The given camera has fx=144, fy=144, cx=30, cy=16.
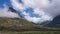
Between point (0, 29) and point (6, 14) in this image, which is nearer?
point (0, 29)

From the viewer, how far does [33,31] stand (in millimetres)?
20594

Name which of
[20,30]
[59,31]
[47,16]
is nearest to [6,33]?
[20,30]

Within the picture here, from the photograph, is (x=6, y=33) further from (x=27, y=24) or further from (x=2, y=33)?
(x=27, y=24)

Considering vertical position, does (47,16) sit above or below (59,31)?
above

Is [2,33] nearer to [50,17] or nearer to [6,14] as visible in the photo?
[6,14]

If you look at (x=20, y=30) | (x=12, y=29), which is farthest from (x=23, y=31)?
(x=12, y=29)

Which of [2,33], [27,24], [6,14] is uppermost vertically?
[6,14]

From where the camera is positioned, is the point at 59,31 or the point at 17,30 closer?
the point at 17,30

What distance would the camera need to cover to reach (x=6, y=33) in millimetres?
20594

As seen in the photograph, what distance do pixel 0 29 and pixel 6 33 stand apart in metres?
1.09

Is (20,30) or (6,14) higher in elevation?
(6,14)

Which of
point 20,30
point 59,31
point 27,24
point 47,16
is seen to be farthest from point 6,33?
point 59,31

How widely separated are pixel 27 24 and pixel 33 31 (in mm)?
1946

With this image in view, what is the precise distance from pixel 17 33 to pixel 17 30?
0.85 metres
